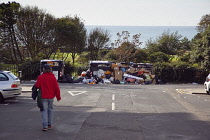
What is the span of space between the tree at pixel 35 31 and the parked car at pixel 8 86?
18.7m

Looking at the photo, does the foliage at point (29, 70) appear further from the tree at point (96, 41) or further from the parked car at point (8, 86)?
the tree at point (96, 41)

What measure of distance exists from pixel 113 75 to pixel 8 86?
1332cm

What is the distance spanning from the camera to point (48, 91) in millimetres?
8391

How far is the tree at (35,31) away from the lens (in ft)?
109

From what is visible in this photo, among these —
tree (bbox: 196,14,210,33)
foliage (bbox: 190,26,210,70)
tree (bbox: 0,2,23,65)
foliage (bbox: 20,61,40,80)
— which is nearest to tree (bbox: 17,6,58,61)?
tree (bbox: 0,2,23,65)

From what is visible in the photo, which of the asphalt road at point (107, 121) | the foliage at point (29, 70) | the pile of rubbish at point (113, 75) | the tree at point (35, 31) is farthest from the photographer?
the tree at point (35, 31)

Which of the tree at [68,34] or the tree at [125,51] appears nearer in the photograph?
the tree at [68,34]

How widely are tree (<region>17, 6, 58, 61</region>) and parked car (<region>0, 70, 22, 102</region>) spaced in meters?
18.7

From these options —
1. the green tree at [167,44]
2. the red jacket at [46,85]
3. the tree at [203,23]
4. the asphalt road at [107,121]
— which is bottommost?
the asphalt road at [107,121]

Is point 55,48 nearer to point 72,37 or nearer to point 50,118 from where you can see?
point 72,37

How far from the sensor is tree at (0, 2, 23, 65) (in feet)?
103

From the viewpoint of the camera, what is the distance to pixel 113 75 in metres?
26.2

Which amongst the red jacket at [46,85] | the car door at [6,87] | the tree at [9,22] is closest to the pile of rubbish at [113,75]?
the tree at [9,22]

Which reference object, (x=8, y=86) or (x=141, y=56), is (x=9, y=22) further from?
(x=8, y=86)
